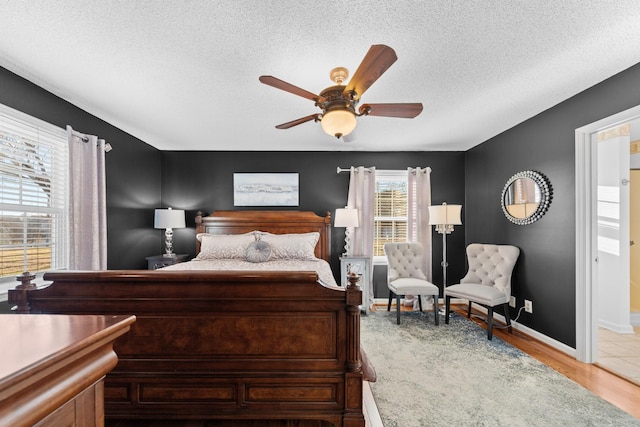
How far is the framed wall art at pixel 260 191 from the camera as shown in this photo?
4.60 meters

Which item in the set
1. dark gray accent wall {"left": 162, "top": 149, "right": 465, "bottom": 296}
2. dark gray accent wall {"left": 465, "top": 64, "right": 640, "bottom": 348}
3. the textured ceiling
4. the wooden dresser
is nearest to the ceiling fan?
the textured ceiling

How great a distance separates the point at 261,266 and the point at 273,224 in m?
1.12

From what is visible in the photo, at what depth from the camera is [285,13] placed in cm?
169

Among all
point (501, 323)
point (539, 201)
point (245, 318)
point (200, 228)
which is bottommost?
point (501, 323)

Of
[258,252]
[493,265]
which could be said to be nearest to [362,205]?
[258,252]

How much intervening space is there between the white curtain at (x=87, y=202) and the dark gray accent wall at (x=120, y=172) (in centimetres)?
23

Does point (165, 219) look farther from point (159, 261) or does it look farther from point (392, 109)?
point (392, 109)

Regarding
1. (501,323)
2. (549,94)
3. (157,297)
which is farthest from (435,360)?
(549,94)

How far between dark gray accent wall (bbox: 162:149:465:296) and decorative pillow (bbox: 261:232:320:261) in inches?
28.3

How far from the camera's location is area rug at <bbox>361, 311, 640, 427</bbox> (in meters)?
1.95

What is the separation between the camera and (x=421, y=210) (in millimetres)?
4566

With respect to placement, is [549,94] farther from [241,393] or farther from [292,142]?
[241,393]

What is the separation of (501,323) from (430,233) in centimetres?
148

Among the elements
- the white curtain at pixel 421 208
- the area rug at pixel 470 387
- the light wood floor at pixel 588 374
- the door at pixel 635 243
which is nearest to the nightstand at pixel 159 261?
the area rug at pixel 470 387
